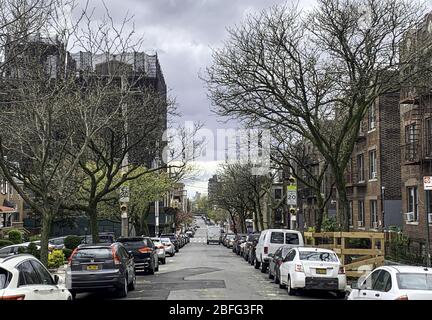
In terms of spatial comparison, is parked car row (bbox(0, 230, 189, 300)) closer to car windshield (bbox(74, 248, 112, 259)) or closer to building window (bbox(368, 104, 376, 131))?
car windshield (bbox(74, 248, 112, 259))

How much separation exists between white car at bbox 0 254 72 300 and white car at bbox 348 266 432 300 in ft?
17.7

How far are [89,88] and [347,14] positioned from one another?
10365 millimetres

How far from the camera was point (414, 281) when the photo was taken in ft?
35.1

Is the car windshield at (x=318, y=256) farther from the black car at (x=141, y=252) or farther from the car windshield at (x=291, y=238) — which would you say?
the car windshield at (x=291, y=238)

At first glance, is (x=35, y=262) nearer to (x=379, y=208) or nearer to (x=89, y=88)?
(x=89, y=88)

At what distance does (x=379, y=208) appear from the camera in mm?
38688

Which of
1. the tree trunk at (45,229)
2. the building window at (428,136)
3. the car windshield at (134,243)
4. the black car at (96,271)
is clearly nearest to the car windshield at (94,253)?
the black car at (96,271)

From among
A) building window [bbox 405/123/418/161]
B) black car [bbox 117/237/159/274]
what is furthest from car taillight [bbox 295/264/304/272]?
building window [bbox 405/123/418/161]

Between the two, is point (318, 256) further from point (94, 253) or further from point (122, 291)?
point (94, 253)

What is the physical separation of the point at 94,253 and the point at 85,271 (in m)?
0.60

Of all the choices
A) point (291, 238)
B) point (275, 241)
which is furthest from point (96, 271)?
point (291, 238)

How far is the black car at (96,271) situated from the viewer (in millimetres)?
17516

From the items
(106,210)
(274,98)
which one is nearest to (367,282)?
(274,98)

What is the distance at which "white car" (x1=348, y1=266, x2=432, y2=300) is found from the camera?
10.3 m
